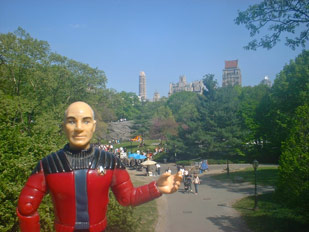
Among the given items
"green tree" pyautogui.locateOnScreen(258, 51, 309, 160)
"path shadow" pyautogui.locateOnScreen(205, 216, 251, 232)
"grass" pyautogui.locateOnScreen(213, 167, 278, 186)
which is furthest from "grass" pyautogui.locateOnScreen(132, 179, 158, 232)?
"green tree" pyautogui.locateOnScreen(258, 51, 309, 160)

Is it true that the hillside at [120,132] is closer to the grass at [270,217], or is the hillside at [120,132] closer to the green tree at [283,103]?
the green tree at [283,103]

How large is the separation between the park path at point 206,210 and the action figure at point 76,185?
800cm

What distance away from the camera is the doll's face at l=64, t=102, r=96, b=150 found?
3.51m

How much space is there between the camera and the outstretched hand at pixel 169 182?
3443 mm

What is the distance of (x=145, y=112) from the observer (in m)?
48.9

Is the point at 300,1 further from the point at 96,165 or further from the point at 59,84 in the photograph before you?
the point at 59,84

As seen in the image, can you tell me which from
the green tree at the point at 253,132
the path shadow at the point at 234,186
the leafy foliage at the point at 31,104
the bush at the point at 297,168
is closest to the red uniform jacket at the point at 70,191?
the leafy foliage at the point at 31,104

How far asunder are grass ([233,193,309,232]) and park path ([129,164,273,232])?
42 cm

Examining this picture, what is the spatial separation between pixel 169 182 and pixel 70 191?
1.20m

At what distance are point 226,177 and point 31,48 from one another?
18141mm

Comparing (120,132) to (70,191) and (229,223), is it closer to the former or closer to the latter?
(229,223)

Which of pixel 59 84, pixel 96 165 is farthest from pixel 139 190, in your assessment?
pixel 59 84

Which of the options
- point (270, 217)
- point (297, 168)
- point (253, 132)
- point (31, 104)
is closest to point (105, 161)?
point (297, 168)

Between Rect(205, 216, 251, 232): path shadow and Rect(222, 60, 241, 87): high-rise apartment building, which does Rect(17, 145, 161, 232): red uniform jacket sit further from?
Rect(222, 60, 241, 87): high-rise apartment building
